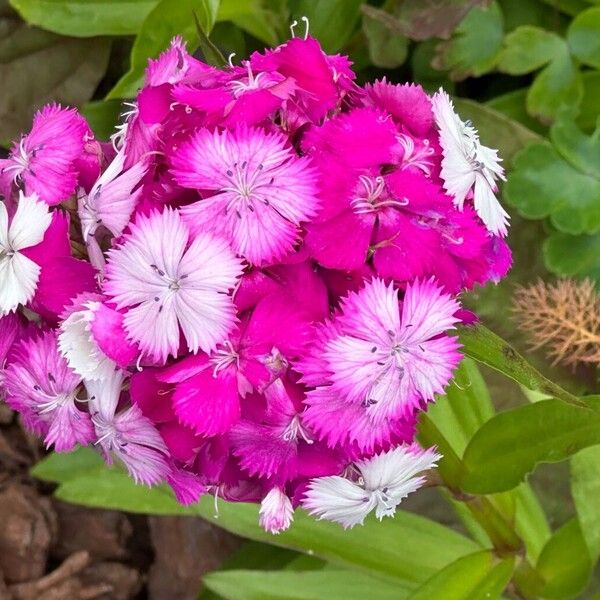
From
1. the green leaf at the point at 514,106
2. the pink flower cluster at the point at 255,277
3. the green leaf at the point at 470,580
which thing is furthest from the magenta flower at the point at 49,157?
the green leaf at the point at 514,106

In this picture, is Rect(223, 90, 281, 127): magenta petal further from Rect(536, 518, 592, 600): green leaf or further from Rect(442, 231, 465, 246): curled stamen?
Rect(536, 518, 592, 600): green leaf

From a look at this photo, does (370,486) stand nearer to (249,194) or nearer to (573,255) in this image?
(249,194)

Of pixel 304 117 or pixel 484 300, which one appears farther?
pixel 484 300

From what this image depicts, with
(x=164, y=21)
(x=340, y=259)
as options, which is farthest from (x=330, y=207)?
(x=164, y=21)

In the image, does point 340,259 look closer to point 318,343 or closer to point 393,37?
point 318,343

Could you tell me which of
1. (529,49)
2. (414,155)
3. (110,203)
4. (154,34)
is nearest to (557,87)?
(529,49)

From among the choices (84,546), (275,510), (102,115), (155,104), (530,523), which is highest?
(155,104)
